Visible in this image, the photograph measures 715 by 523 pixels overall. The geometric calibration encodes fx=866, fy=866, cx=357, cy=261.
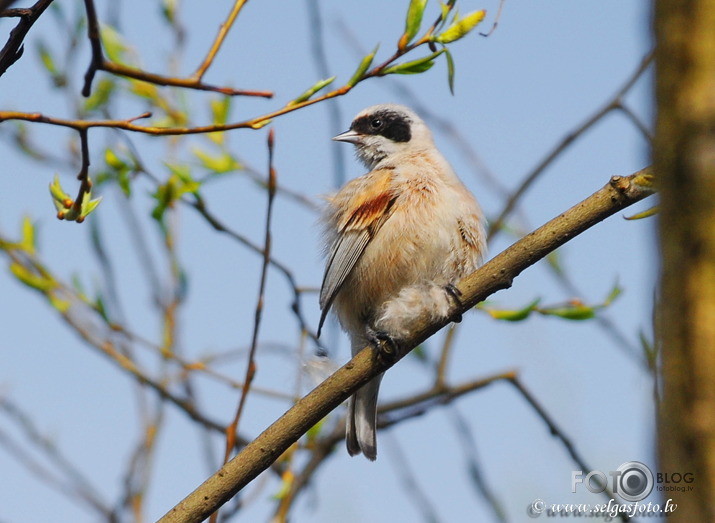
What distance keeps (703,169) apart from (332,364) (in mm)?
3618

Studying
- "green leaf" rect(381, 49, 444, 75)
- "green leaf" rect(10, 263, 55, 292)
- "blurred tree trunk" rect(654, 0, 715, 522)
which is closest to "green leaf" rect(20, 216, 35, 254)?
"green leaf" rect(10, 263, 55, 292)

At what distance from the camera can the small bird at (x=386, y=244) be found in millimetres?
4258

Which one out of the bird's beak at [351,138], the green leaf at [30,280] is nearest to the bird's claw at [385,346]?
the green leaf at [30,280]

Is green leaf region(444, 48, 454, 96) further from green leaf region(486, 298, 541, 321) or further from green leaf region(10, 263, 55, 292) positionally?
green leaf region(10, 263, 55, 292)

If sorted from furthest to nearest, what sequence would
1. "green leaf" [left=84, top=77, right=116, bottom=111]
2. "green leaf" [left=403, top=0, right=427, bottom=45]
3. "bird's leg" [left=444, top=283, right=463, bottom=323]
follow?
"green leaf" [left=84, top=77, right=116, bottom=111]
"bird's leg" [left=444, top=283, right=463, bottom=323]
"green leaf" [left=403, top=0, right=427, bottom=45]

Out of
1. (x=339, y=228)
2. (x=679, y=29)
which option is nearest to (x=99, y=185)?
(x=339, y=228)

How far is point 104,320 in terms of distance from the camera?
410 cm

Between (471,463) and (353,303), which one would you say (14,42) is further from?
(471,463)

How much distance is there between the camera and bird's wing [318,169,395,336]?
4359 mm

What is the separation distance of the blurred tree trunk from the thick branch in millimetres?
1777

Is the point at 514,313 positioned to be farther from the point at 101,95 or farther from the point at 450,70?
the point at 101,95

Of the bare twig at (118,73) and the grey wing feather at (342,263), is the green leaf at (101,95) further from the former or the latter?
the bare twig at (118,73)

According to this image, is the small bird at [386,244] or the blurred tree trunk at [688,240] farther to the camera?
the small bird at [386,244]

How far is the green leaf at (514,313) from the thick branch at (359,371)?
887mm
